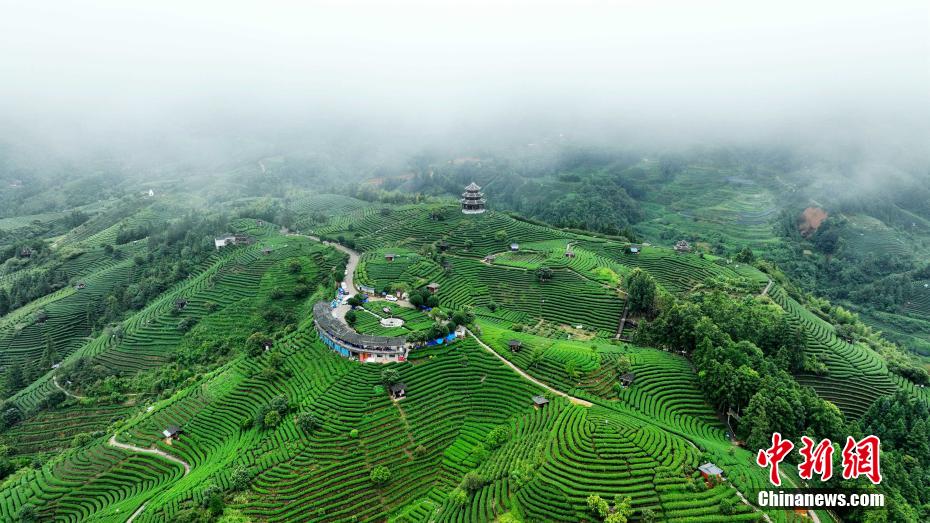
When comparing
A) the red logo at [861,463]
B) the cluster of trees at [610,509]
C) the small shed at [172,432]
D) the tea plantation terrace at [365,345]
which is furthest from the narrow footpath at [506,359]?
the cluster of trees at [610,509]

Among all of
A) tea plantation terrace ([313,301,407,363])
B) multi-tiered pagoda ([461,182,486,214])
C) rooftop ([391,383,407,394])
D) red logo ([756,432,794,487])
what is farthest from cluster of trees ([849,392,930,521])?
multi-tiered pagoda ([461,182,486,214])

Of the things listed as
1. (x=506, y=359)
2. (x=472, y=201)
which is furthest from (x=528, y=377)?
(x=472, y=201)

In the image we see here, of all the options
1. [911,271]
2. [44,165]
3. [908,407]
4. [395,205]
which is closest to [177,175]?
[44,165]

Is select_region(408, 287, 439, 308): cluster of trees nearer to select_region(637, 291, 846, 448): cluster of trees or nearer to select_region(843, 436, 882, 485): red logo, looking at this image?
select_region(637, 291, 846, 448): cluster of trees

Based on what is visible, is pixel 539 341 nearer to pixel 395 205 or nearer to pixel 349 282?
pixel 349 282

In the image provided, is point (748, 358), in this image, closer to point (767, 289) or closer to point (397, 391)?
point (767, 289)

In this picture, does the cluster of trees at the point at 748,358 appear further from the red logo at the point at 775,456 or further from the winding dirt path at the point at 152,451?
the winding dirt path at the point at 152,451
